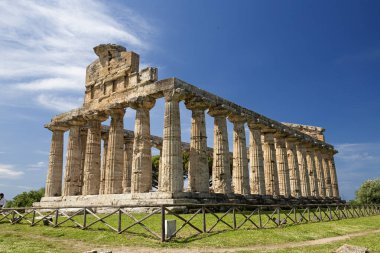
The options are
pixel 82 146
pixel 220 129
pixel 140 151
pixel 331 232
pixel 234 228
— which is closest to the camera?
pixel 234 228

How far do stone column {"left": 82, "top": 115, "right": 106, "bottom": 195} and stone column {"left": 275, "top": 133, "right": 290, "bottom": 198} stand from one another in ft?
58.1

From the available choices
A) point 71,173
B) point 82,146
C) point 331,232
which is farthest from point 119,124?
point 331,232

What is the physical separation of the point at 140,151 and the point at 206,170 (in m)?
5.05

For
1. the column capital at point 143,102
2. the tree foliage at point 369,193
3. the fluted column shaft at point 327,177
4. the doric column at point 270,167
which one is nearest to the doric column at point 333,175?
the fluted column shaft at point 327,177

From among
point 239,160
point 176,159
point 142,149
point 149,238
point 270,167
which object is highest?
point 142,149

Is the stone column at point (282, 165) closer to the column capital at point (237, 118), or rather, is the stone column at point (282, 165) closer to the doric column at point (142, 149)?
the column capital at point (237, 118)

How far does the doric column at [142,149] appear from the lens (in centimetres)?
2372

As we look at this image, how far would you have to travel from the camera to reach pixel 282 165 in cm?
3481

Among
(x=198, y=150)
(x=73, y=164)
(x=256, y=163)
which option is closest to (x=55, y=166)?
(x=73, y=164)

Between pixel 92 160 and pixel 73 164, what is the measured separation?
110 inches

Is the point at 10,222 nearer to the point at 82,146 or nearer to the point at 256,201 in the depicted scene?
the point at 82,146

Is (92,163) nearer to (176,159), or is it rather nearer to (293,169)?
(176,159)

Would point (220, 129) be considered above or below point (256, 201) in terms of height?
above

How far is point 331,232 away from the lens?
53.2 feet
